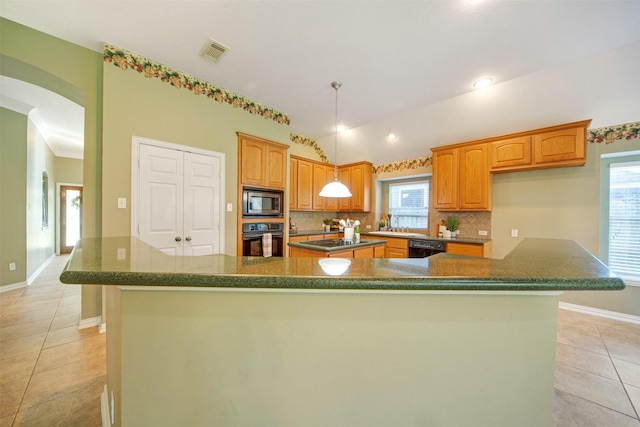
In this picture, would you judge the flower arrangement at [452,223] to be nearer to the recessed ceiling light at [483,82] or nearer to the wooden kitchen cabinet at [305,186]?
the recessed ceiling light at [483,82]

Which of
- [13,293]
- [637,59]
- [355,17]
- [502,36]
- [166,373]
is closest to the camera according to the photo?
[166,373]

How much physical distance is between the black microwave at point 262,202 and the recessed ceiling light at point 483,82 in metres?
3.11

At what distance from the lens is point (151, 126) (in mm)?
2791

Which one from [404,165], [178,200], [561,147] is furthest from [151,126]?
[561,147]

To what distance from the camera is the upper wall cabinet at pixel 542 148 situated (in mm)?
3018

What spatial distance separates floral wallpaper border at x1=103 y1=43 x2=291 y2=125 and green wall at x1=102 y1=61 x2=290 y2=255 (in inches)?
2.3

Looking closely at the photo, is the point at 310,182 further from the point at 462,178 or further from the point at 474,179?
the point at 474,179

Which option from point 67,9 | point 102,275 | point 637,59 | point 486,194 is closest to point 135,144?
point 67,9

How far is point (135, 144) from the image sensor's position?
2.67m

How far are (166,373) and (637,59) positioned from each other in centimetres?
447

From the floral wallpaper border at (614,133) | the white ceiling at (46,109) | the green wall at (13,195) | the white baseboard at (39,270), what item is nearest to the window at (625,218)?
the floral wallpaper border at (614,133)

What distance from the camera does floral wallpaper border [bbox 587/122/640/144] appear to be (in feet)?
9.48

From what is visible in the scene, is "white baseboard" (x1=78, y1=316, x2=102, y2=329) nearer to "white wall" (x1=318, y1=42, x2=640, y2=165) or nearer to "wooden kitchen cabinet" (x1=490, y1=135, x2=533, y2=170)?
"white wall" (x1=318, y1=42, x2=640, y2=165)

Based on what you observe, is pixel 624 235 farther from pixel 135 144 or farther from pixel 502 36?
pixel 135 144
